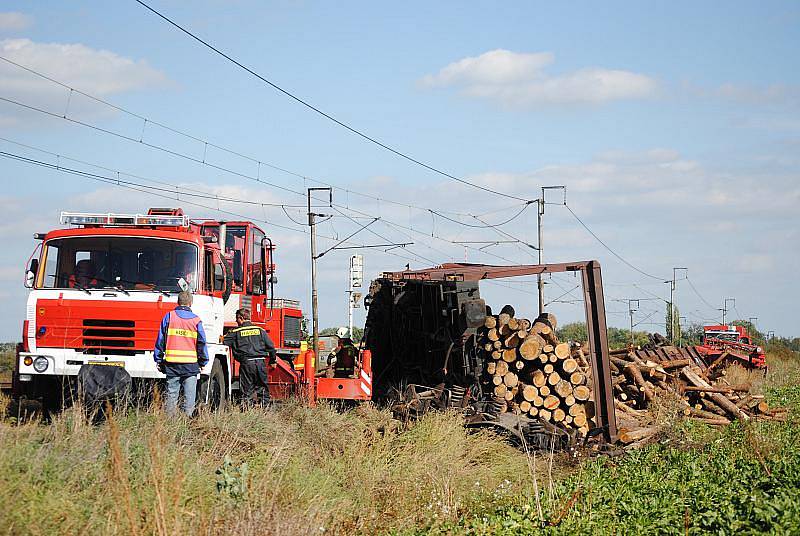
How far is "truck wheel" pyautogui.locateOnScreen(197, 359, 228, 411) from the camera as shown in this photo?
1335 centimetres

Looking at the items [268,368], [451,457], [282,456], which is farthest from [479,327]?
[282,456]

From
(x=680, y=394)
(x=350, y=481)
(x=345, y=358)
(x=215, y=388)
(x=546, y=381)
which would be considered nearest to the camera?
(x=350, y=481)

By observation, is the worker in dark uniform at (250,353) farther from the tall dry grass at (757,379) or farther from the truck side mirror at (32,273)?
the tall dry grass at (757,379)

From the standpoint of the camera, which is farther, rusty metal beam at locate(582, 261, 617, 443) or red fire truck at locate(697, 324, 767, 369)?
red fire truck at locate(697, 324, 767, 369)

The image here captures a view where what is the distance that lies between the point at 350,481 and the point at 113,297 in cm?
486

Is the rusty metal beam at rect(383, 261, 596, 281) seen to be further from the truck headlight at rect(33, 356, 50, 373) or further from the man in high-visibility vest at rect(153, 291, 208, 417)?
the truck headlight at rect(33, 356, 50, 373)

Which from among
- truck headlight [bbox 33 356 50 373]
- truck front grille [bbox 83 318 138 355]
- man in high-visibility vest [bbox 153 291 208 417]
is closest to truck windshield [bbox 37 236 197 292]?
Answer: truck front grille [bbox 83 318 138 355]

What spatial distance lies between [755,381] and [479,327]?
15361mm

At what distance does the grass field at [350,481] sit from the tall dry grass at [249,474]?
2cm

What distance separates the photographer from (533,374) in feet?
50.8

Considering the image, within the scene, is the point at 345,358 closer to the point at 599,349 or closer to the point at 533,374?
the point at 533,374

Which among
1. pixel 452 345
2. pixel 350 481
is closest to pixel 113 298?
pixel 350 481

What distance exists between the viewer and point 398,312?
1798cm

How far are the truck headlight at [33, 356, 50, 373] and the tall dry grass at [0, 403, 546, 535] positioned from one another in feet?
9.06
